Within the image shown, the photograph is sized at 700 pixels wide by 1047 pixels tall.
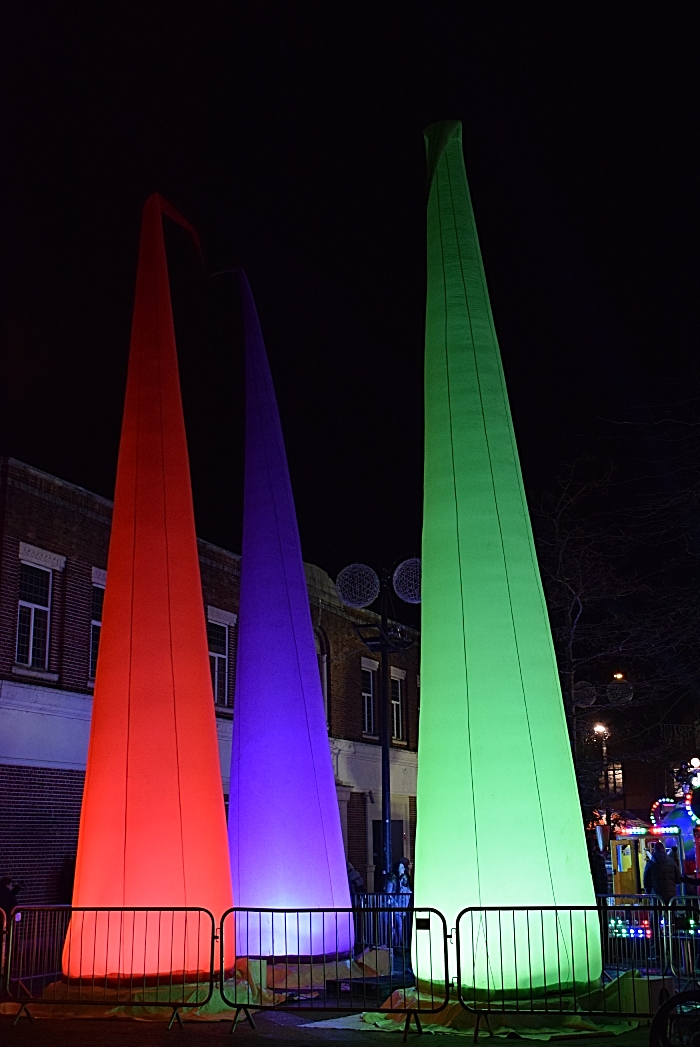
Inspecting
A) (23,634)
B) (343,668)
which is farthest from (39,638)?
(343,668)

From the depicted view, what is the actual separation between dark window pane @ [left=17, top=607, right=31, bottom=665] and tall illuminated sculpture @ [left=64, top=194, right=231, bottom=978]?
5.74 meters

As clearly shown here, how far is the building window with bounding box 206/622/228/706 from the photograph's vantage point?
2112 cm

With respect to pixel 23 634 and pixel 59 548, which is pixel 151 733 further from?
pixel 59 548

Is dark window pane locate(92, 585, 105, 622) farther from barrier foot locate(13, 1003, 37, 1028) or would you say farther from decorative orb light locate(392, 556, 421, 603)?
barrier foot locate(13, 1003, 37, 1028)

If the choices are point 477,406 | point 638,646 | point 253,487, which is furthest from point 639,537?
point 477,406

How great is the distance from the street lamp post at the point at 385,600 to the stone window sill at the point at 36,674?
516 cm

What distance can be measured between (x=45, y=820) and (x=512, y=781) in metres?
9.71

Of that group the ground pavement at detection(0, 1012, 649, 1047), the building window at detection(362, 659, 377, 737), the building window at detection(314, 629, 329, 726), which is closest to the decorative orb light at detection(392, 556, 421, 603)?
the building window at detection(314, 629, 329, 726)

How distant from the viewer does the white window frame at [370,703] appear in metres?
27.1

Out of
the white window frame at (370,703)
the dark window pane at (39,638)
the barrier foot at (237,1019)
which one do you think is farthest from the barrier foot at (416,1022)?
the white window frame at (370,703)

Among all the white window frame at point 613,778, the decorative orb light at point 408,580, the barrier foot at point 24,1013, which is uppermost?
the decorative orb light at point 408,580

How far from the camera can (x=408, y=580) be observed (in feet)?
64.5

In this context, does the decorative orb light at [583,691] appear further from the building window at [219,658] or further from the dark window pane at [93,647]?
the dark window pane at [93,647]

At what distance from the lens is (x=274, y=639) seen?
43.4ft
